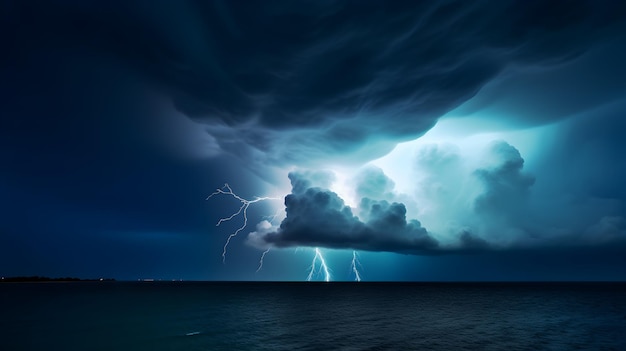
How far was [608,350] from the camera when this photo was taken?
3616 centimetres

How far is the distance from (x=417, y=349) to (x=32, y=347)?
3763 cm

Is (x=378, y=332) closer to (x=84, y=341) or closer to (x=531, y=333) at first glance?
(x=531, y=333)

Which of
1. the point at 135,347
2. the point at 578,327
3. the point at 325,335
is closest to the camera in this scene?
the point at 135,347

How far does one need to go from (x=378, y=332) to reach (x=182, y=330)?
24.8 metres

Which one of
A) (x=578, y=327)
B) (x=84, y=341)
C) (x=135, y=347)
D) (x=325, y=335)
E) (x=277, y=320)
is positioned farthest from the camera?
(x=277, y=320)

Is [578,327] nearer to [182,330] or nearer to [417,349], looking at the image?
[417,349]

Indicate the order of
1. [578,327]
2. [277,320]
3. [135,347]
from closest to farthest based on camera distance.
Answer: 1. [135,347]
2. [578,327]
3. [277,320]

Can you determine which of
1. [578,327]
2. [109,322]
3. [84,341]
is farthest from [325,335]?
[578,327]

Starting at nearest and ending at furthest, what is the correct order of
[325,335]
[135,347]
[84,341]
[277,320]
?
[135,347] → [84,341] → [325,335] → [277,320]

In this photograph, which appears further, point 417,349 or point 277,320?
point 277,320

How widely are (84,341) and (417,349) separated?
114 feet

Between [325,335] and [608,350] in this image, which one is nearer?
[608,350]

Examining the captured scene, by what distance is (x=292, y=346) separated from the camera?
36562 mm

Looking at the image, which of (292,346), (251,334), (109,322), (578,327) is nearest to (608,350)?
(578,327)
